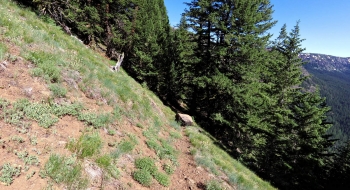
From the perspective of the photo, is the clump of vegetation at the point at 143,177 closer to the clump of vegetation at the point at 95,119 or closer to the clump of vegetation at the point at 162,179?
the clump of vegetation at the point at 162,179

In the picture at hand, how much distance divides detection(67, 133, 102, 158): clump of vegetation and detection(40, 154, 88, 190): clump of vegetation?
424 millimetres

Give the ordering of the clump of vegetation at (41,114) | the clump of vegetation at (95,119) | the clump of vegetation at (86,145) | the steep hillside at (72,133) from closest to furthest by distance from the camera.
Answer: the steep hillside at (72,133) → the clump of vegetation at (86,145) → the clump of vegetation at (41,114) → the clump of vegetation at (95,119)

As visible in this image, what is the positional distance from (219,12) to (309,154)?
667 inches

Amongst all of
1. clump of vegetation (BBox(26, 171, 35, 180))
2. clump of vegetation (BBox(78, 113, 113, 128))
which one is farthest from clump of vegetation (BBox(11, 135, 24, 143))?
clump of vegetation (BBox(78, 113, 113, 128))

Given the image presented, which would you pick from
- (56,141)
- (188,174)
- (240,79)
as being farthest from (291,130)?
(56,141)

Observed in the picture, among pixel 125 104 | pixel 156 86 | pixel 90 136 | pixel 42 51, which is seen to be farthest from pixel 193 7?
pixel 90 136

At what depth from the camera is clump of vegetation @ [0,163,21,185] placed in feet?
11.8

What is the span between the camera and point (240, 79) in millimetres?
19750

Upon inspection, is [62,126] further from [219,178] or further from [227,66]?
[227,66]

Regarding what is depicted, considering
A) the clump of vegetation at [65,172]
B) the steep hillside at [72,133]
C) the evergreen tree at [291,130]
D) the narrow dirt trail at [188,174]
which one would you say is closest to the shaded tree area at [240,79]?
the evergreen tree at [291,130]

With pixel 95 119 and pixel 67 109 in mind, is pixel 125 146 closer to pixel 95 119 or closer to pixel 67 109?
pixel 95 119

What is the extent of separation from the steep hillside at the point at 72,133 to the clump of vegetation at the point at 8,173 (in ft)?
0.05

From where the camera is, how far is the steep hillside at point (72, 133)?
433 centimetres

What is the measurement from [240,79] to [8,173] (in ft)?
61.7
